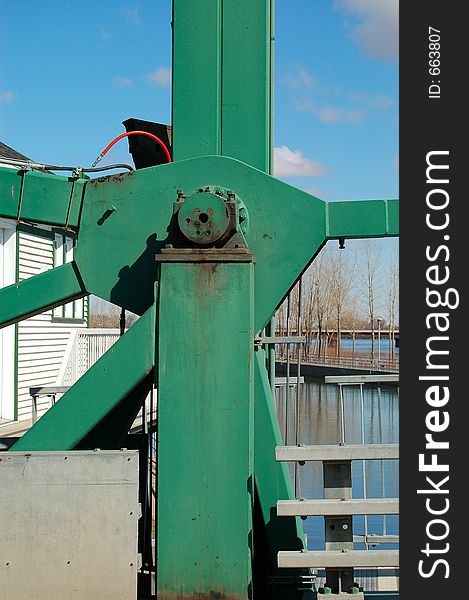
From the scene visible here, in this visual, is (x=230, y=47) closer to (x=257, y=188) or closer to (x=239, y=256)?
(x=257, y=188)

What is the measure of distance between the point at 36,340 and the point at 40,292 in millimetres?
14024

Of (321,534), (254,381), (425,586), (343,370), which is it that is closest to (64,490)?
(254,381)

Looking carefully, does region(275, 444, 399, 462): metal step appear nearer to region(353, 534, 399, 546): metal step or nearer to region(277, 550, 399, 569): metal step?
region(277, 550, 399, 569): metal step

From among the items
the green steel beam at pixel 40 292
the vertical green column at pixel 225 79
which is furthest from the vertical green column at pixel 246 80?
→ the green steel beam at pixel 40 292

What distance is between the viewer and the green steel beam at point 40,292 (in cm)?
438

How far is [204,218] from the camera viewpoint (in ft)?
13.0

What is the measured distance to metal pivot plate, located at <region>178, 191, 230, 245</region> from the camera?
13.0ft

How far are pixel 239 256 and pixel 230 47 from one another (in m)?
1.23

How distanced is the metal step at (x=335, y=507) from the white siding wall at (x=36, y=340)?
12.3 m

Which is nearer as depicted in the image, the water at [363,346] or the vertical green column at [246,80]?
the vertical green column at [246,80]

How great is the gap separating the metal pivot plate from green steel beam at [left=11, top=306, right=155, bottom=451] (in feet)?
1.51

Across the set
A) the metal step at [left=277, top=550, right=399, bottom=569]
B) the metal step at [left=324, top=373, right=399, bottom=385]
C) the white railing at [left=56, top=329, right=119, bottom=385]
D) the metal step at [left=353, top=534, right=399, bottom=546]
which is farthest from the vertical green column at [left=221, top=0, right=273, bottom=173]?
the white railing at [left=56, top=329, right=119, bottom=385]

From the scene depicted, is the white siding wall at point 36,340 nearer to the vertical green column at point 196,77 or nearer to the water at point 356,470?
the water at point 356,470

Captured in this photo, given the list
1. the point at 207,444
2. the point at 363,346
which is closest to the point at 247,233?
the point at 207,444
